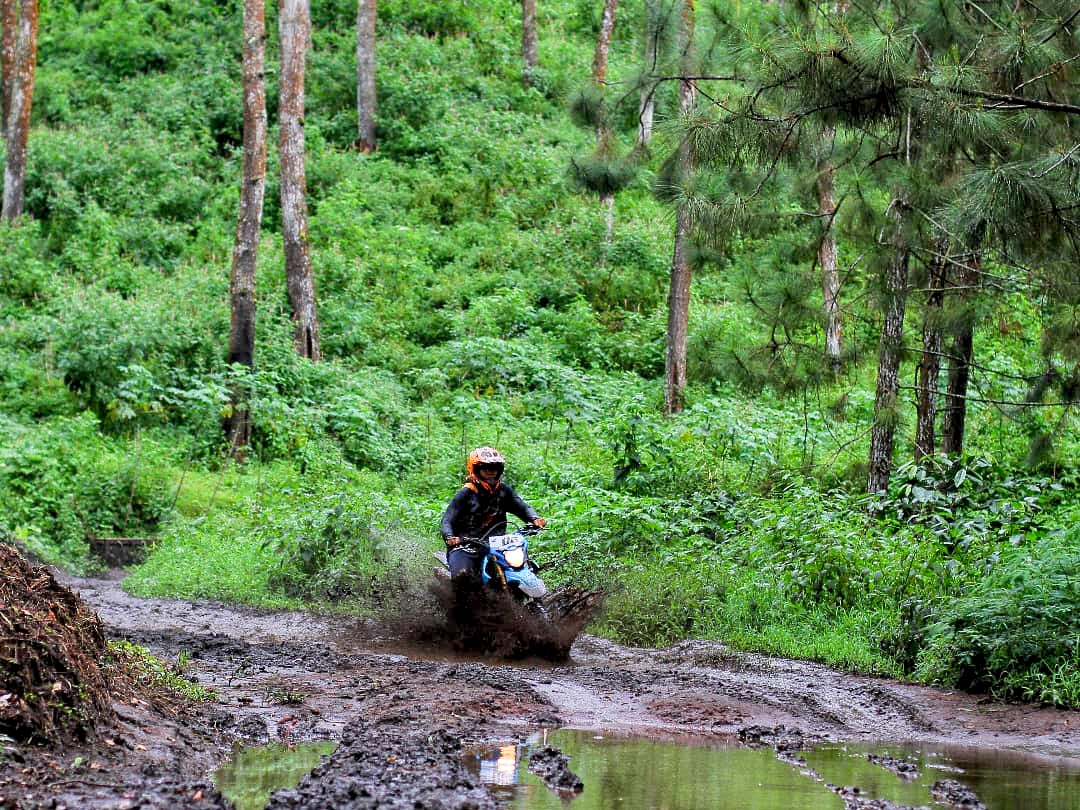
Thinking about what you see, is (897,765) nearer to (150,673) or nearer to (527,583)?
(527,583)

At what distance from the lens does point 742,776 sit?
738cm

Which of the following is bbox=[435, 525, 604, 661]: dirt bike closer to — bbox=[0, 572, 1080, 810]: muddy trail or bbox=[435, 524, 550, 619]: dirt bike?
bbox=[435, 524, 550, 619]: dirt bike

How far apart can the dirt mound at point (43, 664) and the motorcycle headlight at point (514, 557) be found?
14.7 feet

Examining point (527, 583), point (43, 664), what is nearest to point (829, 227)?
point (527, 583)

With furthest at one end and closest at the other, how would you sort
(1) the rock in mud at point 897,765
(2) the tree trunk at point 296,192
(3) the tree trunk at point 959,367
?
(2) the tree trunk at point 296,192 < (3) the tree trunk at point 959,367 < (1) the rock in mud at point 897,765

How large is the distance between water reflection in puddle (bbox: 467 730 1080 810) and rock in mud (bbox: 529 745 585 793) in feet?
0.20

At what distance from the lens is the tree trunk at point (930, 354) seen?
48.9 feet

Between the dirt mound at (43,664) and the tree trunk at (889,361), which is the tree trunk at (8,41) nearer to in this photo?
the tree trunk at (889,361)

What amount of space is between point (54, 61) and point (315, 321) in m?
17.0

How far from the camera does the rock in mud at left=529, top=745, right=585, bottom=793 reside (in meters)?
6.94

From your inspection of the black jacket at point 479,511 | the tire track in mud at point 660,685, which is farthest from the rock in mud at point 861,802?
the black jacket at point 479,511

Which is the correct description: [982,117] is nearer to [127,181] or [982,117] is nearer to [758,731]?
[758,731]

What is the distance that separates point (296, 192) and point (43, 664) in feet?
63.9

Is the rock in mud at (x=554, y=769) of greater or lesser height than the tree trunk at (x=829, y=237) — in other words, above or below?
below
